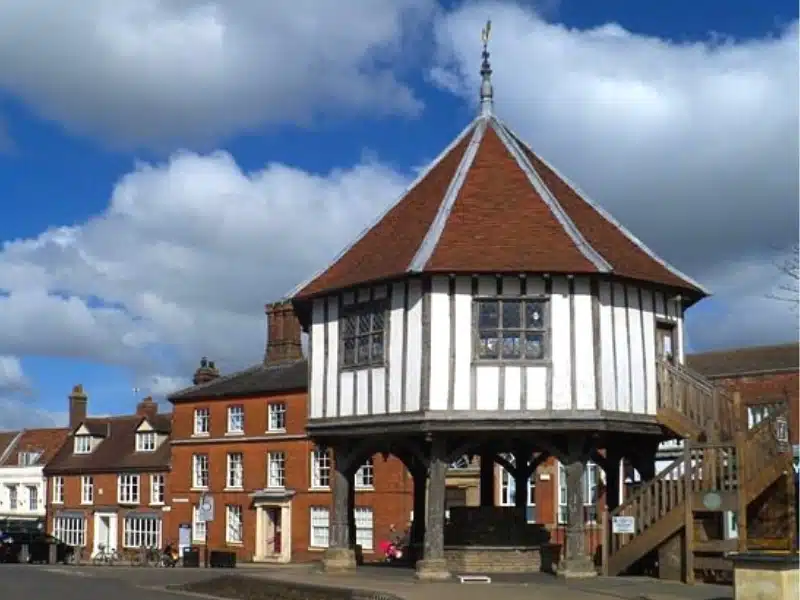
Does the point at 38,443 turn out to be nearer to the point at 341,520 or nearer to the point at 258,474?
the point at 258,474

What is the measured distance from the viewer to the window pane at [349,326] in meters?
22.6

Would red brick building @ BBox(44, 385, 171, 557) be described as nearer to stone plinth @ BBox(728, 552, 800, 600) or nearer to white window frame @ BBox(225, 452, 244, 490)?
white window frame @ BBox(225, 452, 244, 490)

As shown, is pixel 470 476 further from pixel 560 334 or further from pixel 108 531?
pixel 560 334

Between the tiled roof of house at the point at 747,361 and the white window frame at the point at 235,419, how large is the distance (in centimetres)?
1904

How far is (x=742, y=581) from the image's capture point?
47.9 ft

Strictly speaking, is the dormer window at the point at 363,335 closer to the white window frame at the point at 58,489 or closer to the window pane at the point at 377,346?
the window pane at the point at 377,346

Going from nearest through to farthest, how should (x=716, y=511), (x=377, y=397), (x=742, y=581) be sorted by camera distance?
(x=742, y=581) < (x=716, y=511) < (x=377, y=397)

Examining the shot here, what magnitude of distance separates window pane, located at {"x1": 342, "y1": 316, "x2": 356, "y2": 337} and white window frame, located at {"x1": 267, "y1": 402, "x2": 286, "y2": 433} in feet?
89.1

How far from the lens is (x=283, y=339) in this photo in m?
53.0

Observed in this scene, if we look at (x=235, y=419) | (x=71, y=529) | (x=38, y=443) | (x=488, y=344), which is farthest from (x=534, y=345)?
(x=38, y=443)

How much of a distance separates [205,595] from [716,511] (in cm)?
937

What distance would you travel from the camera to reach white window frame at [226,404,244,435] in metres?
51.4

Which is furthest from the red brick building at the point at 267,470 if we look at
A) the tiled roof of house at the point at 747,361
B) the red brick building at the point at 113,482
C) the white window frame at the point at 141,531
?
the tiled roof of house at the point at 747,361

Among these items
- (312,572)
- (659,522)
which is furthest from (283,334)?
(659,522)
